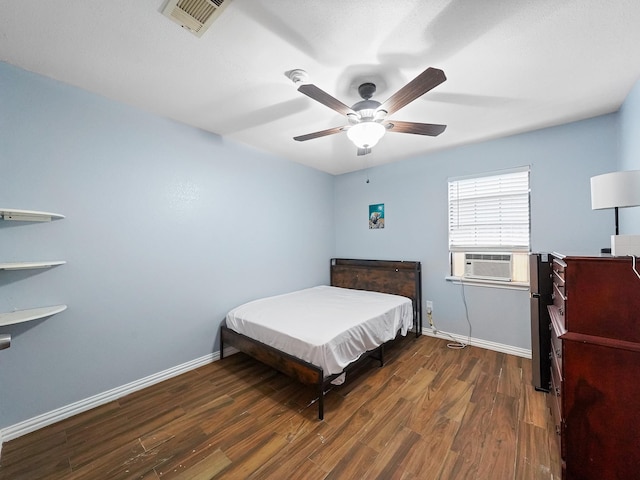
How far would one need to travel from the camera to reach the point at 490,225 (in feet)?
10.1

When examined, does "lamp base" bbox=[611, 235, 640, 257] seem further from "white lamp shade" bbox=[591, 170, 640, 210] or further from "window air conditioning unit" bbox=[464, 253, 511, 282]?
"window air conditioning unit" bbox=[464, 253, 511, 282]

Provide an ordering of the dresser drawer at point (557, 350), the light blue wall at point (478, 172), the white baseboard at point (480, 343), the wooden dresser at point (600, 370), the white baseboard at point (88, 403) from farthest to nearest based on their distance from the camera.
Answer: the white baseboard at point (480, 343) < the light blue wall at point (478, 172) < the white baseboard at point (88, 403) < the dresser drawer at point (557, 350) < the wooden dresser at point (600, 370)

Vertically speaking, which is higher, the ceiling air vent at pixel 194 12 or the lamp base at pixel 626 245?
the ceiling air vent at pixel 194 12

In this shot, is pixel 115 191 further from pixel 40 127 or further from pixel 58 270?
pixel 58 270

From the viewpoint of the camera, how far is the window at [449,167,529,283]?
2.88 m

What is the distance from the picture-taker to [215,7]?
128 centimetres

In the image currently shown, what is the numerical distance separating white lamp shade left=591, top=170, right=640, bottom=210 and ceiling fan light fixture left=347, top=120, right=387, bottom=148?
1.32m

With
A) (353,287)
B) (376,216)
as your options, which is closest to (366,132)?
(376,216)

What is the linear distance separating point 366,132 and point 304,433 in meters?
2.16

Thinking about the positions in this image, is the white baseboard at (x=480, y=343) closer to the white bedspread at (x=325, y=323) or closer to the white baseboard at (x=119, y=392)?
the white baseboard at (x=119, y=392)

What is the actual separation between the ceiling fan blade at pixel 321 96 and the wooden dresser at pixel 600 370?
155 centimetres

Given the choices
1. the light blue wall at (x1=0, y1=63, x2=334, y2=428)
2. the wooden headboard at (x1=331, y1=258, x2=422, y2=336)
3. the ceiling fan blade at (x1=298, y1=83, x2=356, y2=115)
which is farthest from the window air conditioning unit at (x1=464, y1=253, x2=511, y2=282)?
the light blue wall at (x1=0, y1=63, x2=334, y2=428)

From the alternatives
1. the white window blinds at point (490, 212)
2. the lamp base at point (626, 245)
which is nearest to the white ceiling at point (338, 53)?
A: the white window blinds at point (490, 212)

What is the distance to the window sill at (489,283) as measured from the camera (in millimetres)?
2836
